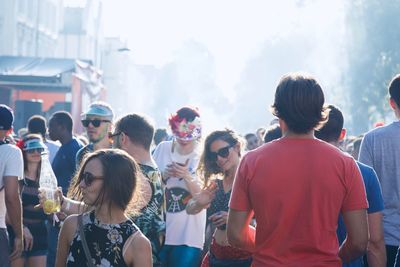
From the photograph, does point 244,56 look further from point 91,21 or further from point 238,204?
point 238,204

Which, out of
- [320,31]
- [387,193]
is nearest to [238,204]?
[387,193]

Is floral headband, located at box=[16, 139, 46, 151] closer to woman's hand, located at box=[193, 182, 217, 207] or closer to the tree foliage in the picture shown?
woman's hand, located at box=[193, 182, 217, 207]

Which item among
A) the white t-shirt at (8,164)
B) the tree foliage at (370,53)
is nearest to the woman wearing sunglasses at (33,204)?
the white t-shirt at (8,164)

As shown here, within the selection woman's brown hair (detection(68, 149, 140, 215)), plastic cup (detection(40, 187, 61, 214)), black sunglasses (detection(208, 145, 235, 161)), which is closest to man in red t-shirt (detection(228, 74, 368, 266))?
woman's brown hair (detection(68, 149, 140, 215))

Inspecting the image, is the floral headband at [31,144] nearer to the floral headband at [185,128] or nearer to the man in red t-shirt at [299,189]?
the floral headband at [185,128]

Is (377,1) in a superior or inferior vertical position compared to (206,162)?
superior

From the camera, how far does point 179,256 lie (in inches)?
307

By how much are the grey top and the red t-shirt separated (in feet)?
5.79

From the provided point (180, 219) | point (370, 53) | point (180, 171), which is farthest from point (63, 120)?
point (370, 53)

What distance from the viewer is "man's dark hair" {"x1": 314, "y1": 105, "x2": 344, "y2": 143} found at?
17.7 ft

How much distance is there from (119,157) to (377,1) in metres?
37.5

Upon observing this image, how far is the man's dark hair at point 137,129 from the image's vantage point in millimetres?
6391

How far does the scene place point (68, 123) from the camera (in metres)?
10.5

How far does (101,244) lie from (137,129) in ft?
6.36
